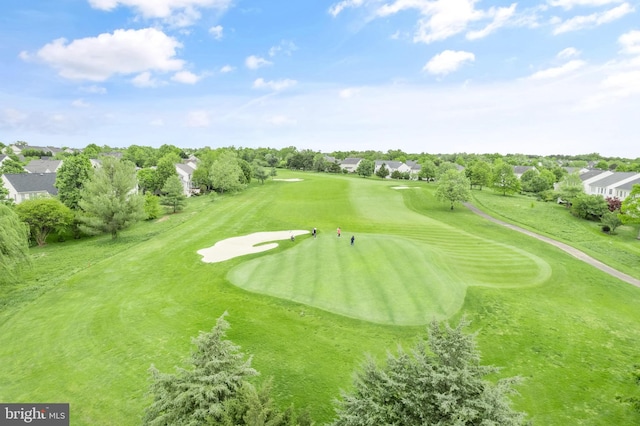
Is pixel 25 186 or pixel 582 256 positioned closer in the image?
pixel 582 256

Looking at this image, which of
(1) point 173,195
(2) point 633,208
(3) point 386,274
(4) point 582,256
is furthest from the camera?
(1) point 173,195

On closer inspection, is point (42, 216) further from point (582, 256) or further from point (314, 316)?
point (582, 256)

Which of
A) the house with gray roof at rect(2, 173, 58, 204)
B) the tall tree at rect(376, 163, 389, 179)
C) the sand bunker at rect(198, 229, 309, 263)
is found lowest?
the sand bunker at rect(198, 229, 309, 263)

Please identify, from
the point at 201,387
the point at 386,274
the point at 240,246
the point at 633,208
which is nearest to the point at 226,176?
the point at 240,246

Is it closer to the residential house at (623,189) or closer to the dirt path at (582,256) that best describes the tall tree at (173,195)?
the dirt path at (582,256)

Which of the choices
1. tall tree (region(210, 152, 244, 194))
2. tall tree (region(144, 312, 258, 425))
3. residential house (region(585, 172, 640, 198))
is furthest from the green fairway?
residential house (region(585, 172, 640, 198))

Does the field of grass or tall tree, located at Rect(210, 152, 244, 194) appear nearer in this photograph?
the field of grass

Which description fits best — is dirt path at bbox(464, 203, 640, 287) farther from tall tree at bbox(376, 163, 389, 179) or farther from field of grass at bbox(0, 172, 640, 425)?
tall tree at bbox(376, 163, 389, 179)
